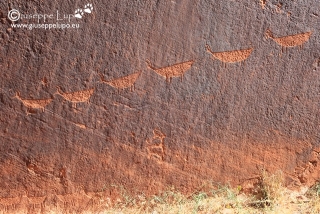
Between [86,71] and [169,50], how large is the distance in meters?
0.61

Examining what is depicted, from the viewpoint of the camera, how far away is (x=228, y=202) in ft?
11.5

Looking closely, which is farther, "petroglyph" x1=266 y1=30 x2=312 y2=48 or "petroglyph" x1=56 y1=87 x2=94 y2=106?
"petroglyph" x1=266 y1=30 x2=312 y2=48

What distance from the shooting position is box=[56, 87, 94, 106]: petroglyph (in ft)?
11.1

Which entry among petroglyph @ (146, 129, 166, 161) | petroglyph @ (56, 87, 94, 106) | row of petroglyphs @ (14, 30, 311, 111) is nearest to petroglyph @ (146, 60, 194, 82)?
row of petroglyphs @ (14, 30, 311, 111)

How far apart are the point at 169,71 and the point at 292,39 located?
0.94m

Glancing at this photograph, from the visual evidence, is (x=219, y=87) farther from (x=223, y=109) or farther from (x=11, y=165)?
(x=11, y=165)

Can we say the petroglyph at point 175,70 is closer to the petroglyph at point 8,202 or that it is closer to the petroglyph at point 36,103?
the petroglyph at point 36,103

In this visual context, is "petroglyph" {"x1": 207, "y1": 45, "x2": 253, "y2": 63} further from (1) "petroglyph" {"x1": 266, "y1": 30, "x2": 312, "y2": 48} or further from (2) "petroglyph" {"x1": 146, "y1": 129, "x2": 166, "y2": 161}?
(2) "petroglyph" {"x1": 146, "y1": 129, "x2": 166, "y2": 161}

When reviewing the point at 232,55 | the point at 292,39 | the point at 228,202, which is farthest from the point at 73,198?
the point at 292,39

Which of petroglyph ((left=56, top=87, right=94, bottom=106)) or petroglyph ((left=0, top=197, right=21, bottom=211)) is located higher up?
petroglyph ((left=56, top=87, right=94, bottom=106))

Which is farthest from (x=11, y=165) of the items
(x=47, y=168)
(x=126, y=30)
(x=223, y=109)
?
(x=223, y=109)

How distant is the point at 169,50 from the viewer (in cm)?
342

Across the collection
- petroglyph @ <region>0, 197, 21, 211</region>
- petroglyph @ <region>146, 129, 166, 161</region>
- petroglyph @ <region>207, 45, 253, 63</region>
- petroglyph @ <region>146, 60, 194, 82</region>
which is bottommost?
petroglyph @ <region>0, 197, 21, 211</region>
